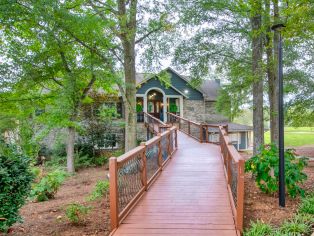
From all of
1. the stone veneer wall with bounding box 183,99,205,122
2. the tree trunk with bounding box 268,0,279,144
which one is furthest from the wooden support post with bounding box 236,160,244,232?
the stone veneer wall with bounding box 183,99,205,122

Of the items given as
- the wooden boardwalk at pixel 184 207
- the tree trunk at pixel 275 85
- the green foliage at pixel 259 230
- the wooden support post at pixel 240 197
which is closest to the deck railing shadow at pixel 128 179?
the wooden boardwalk at pixel 184 207

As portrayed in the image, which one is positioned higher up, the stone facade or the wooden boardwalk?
the stone facade

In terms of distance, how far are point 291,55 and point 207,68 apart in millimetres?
4104

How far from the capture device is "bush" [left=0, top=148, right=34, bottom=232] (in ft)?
12.2

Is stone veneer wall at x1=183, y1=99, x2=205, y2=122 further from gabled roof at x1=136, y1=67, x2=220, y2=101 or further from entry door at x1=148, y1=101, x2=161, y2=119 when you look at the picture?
entry door at x1=148, y1=101, x2=161, y2=119

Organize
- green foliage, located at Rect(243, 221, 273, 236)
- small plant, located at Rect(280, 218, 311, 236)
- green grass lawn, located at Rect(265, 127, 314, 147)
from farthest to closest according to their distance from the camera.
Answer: green grass lawn, located at Rect(265, 127, 314, 147) < small plant, located at Rect(280, 218, 311, 236) < green foliage, located at Rect(243, 221, 273, 236)

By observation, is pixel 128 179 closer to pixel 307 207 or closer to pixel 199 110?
pixel 307 207

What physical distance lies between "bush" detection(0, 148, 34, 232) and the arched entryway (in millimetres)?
19495

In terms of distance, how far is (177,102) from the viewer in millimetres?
23125

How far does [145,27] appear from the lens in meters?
11.3

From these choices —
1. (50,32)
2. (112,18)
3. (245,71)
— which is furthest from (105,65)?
(245,71)

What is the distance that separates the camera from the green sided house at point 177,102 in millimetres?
22031

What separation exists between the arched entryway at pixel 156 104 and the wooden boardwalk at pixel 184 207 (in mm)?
15432

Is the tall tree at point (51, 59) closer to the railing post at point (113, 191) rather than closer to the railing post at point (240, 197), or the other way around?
the railing post at point (113, 191)
